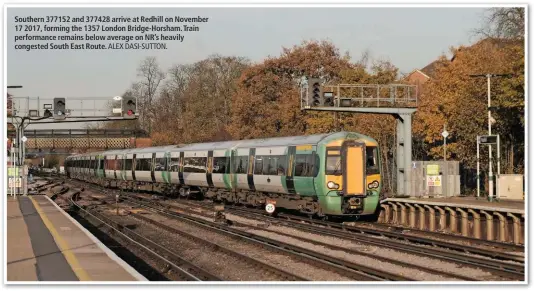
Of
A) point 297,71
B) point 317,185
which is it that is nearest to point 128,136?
point 297,71

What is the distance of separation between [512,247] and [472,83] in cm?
2398

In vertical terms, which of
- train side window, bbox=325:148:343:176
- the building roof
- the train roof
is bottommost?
train side window, bbox=325:148:343:176

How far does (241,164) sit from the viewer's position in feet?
95.3

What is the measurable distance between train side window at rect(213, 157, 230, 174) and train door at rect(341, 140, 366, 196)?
8712 mm

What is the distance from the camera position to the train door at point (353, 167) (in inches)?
899

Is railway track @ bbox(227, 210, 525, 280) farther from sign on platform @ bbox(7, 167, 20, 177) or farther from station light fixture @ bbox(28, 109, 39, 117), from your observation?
sign on platform @ bbox(7, 167, 20, 177)

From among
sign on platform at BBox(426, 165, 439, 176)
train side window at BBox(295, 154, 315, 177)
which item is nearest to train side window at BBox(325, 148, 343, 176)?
train side window at BBox(295, 154, 315, 177)

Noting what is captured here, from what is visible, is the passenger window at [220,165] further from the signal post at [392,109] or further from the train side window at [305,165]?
the train side window at [305,165]

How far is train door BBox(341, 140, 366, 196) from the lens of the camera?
22828 millimetres

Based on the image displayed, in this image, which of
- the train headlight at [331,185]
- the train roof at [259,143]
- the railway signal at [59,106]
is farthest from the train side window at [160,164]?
the train headlight at [331,185]

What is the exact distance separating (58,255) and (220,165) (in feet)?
54.8

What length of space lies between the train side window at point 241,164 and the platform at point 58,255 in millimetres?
7762

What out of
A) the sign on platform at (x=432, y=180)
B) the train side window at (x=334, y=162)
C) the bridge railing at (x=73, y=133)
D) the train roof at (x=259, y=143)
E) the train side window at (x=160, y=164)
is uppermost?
the bridge railing at (x=73, y=133)

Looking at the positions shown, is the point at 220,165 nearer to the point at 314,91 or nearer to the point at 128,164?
the point at 314,91
